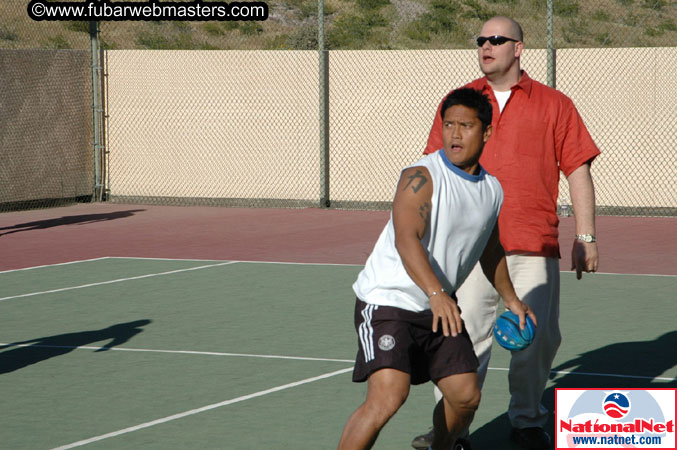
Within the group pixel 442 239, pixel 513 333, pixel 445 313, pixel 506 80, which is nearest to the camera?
pixel 445 313

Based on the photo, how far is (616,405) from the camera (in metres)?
5.62

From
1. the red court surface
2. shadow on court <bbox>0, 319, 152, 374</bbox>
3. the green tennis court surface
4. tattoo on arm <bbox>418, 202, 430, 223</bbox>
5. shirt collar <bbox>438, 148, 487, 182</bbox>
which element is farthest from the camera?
the red court surface

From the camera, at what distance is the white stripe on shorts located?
4.86 metres

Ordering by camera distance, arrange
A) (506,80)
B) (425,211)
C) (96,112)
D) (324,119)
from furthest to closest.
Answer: (96,112) → (324,119) → (506,80) → (425,211)

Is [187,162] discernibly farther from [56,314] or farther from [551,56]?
[56,314]

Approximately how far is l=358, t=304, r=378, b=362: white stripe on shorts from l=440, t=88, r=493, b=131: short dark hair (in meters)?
0.91

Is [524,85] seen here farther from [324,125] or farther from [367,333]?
[324,125]

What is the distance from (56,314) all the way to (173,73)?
1143 centimetres

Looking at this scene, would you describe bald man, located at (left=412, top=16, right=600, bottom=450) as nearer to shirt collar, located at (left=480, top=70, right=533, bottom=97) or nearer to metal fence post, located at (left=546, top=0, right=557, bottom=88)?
shirt collar, located at (left=480, top=70, right=533, bottom=97)

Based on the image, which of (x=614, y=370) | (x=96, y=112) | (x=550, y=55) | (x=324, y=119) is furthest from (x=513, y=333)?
(x=96, y=112)

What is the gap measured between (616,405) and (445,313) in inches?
54.9
